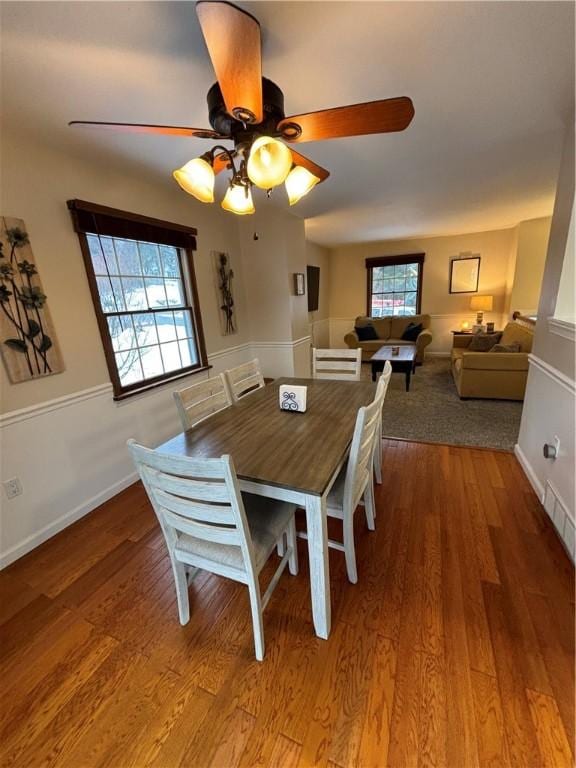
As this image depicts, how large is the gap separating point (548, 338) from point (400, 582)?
1.83m

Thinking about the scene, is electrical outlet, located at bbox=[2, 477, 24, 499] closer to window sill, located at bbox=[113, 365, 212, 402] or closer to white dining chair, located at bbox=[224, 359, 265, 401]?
window sill, located at bbox=[113, 365, 212, 402]

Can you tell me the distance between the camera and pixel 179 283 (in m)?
2.96

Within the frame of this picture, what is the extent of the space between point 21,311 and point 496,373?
14.6 feet

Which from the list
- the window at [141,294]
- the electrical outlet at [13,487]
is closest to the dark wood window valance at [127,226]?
the window at [141,294]

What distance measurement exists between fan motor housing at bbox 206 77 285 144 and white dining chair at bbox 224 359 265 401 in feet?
4.22

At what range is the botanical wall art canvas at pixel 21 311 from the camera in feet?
5.54

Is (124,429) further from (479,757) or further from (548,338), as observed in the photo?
(548,338)

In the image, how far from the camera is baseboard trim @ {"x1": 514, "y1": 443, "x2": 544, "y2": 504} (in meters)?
2.00

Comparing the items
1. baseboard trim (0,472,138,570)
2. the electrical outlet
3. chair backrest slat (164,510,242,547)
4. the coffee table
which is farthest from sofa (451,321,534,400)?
the electrical outlet

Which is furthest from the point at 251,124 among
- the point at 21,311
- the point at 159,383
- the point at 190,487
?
the point at 159,383

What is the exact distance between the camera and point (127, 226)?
7.66 feet

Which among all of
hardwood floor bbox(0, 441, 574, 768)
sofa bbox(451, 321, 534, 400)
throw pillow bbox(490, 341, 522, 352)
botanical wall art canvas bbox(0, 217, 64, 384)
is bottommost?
hardwood floor bbox(0, 441, 574, 768)

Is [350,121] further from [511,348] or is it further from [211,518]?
[511,348]

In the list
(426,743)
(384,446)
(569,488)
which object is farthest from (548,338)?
(426,743)
